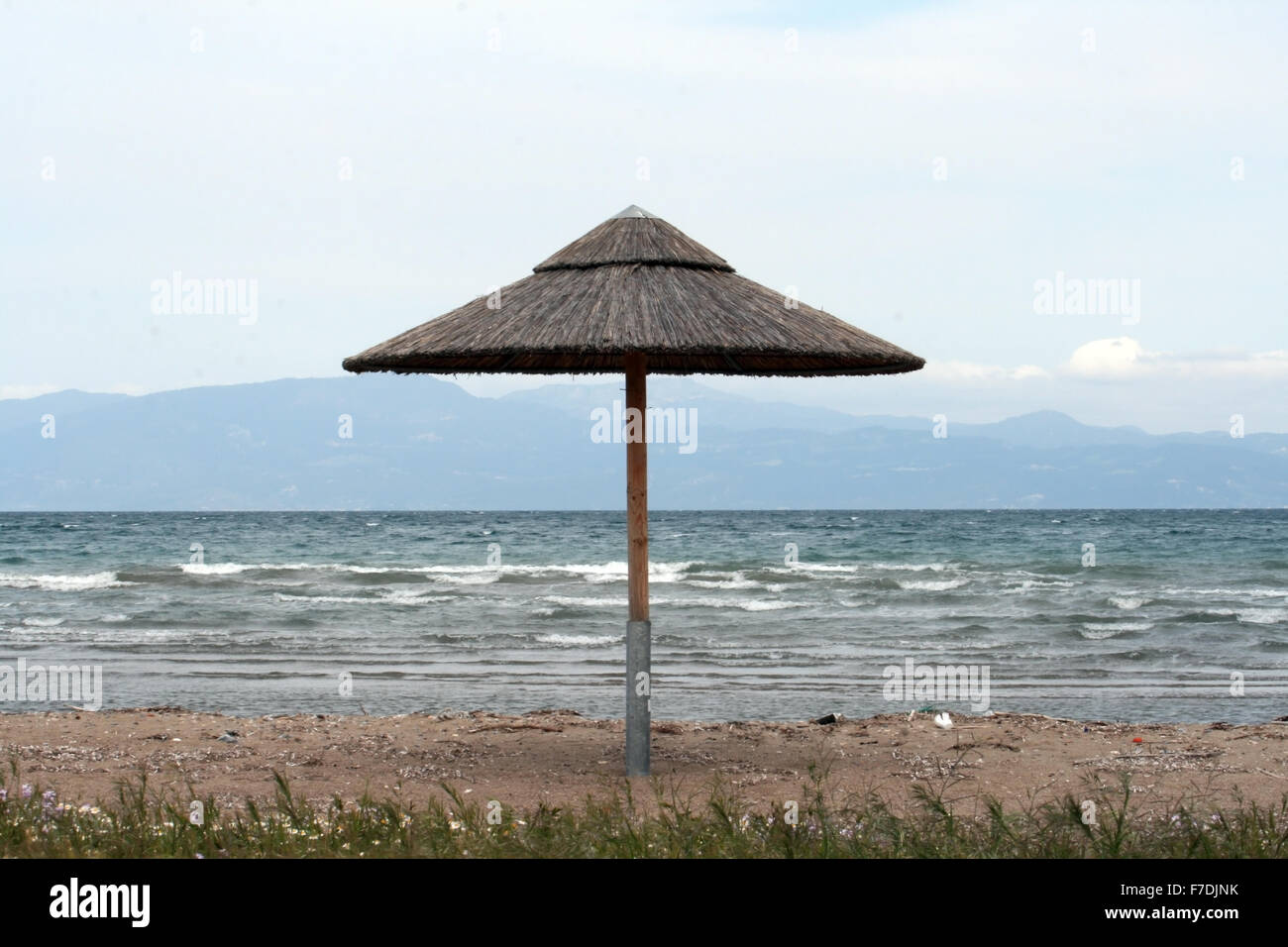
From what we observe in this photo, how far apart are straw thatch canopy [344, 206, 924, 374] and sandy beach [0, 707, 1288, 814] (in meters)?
2.48

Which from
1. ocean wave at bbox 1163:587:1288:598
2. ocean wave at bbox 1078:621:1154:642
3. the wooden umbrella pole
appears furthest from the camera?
ocean wave at bbox 1163:587:1288:598

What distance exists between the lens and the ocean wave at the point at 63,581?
1121 inches

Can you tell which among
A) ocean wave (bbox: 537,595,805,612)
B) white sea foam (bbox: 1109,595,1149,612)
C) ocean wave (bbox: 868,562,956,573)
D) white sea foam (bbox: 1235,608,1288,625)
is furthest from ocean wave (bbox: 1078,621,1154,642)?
ocean wave (bbox: 868,562,956,573)

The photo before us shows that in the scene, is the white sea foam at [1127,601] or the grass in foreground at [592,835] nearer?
the grass in foreground at [592,835]

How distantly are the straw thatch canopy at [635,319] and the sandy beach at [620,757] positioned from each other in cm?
248

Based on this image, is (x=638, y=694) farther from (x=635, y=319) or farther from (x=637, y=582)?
(x=635, y=319)

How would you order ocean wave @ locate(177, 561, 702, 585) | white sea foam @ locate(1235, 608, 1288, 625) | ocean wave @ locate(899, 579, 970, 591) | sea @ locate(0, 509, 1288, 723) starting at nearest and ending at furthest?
sea @ locate(0, 509, 1288, 723) → white sea foam @ locate(1235, 608, 1288, 625) → ocean wave @ locate(899, 579, 970, 591) → ocean wave @ locate(177, 561, 702, 585)

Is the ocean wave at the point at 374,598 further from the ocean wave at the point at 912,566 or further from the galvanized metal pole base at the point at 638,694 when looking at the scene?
the galvanized metal pole base at the point at 638,694

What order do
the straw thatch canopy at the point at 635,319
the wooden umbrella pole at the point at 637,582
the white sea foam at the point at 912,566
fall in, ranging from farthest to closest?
1. the white sea foam at the point at 912,566
2. the wooden umbrella pole at the point at 637,582
3. the straw thatch canopy at the point at 635,319

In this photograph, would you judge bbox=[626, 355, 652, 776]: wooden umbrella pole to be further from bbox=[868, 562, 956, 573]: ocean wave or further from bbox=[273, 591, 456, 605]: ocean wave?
bbox=[868, 562, 956, 573]: ocean wave

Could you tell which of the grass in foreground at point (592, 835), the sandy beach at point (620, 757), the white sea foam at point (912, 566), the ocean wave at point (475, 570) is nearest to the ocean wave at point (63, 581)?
the ocean wave at point (475, 570)

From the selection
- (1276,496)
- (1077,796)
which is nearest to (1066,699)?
(1077,796)

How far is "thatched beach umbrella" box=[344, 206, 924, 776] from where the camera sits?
736 cm

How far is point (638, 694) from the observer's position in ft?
26.8
